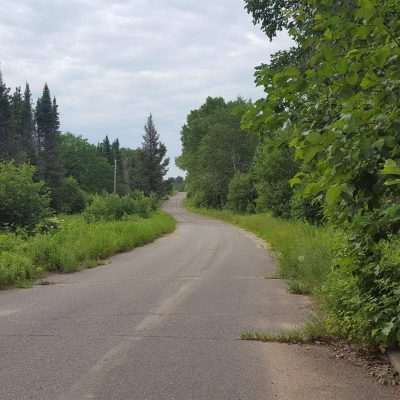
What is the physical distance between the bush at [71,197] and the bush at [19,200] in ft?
197

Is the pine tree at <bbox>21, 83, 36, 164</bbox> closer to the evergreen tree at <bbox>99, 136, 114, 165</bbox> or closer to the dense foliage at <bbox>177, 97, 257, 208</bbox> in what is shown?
the dense foliage at <bbox>177, 97, 257, 208</bbox>

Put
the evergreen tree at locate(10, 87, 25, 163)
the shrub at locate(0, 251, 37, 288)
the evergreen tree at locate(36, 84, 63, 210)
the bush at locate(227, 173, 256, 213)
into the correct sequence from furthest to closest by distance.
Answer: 1. the evergreen tree at locate(36, 84, 63, 210)
2. the evergreen tree at locate(10, 87, 25, 163)
3. the bush at locate(227, 173, 256, 213)
4. the shrub at locate(0, 251, 37, 288)

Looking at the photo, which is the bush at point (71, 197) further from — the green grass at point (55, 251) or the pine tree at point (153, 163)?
the green grass at point (55, 251)

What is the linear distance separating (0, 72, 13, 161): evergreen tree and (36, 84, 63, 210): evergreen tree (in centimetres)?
683

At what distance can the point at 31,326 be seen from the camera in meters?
7.12

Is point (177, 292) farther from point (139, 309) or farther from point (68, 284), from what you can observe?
point (68, 284)

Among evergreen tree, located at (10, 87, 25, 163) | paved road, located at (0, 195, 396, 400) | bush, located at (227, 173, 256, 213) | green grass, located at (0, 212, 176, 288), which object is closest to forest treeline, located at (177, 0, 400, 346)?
paved road, located at (0, 195, 396, 400)

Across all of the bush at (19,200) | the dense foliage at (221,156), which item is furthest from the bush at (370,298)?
the dense foliage at (221,156)

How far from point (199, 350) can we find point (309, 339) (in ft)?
4.81

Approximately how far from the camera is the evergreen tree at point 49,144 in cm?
7812

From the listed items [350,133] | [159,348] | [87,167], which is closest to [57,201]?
[87,167]

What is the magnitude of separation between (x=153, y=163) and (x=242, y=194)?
26.4 m

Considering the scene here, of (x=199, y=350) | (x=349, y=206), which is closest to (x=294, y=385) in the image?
(x=199, y=350)

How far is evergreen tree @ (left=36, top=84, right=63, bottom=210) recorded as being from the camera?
256ft
